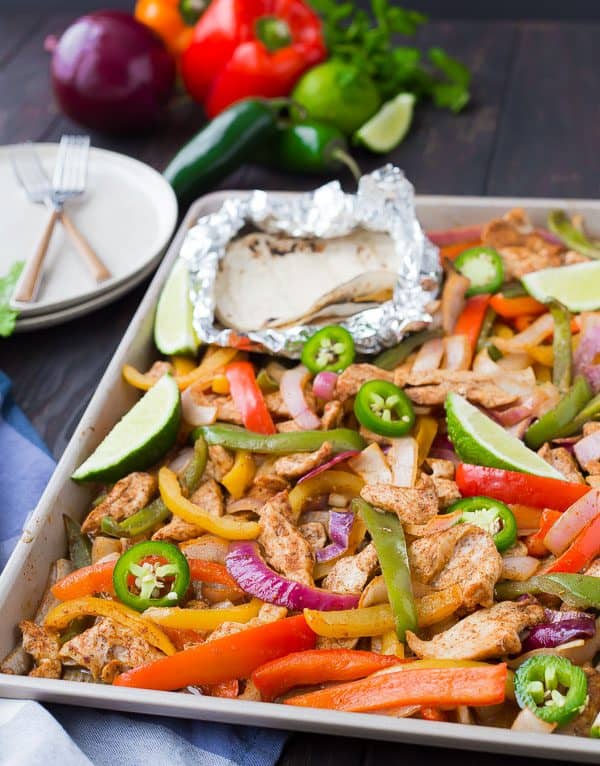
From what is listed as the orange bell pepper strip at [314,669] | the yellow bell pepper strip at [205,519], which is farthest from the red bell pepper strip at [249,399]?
the orange bell pepper strip at [314,669]

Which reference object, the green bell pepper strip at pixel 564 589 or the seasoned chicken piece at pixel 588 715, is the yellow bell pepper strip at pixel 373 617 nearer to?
the green bell pepper strip at pixel 564 589

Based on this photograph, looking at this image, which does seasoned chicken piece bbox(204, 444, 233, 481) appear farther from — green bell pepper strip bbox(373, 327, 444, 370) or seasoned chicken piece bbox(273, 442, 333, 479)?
green bell pepper strip bbox(373, 327, 444, 370)

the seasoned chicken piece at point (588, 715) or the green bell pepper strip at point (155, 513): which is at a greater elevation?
the green bell pepper strip at point (155, 513)

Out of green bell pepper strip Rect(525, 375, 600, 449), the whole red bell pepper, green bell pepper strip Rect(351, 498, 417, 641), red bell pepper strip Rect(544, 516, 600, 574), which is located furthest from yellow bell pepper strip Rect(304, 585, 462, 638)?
the whole red bell pepper

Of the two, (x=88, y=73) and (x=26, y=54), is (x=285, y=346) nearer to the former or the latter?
(x=88, y=73)

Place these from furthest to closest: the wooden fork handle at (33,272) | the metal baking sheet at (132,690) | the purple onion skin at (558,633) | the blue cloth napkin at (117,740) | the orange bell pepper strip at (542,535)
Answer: the wooden fork handle at (33,272), the orange bell pepper strip at (542,535), the purple onion skin at (558,633), the blue cloth napkin at (117,740), the metal baking sheet at (132,690)

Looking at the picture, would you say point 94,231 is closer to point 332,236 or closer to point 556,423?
point 332,236

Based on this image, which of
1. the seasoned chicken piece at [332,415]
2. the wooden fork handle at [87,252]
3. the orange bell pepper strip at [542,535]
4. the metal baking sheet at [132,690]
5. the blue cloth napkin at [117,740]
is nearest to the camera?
the metal baking sheet at [132,690]
